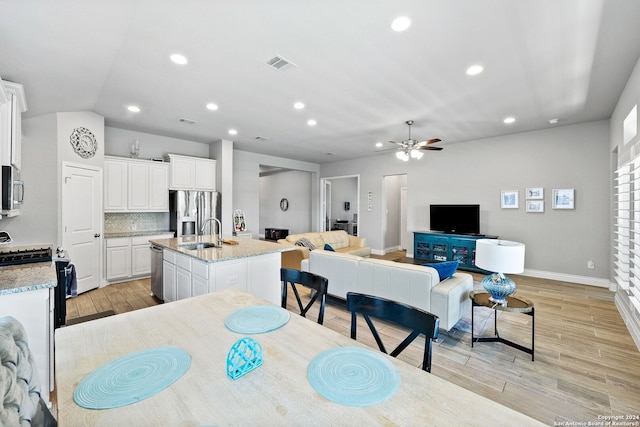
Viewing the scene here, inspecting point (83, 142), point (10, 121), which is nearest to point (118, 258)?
point (83, 142)

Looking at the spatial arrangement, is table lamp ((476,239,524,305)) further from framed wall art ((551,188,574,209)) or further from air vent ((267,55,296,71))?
framed wall art ((551,188,574,209))

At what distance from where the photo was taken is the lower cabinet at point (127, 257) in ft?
15.3

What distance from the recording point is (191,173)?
18.8 ft

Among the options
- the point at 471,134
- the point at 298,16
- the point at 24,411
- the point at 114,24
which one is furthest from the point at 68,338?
the point at 471,134

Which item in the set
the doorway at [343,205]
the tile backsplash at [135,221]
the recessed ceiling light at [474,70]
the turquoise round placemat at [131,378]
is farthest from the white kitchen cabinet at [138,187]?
the doorway at [343,205]

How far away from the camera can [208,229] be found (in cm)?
596

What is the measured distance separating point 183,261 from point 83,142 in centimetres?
285

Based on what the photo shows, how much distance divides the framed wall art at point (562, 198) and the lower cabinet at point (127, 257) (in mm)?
7367

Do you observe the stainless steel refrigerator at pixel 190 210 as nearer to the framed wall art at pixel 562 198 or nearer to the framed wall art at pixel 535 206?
the framed wall art at pixel 535 206

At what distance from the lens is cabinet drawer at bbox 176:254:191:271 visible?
3052 mm

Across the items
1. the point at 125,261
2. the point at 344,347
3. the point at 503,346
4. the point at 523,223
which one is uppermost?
Result: the point at 523,223

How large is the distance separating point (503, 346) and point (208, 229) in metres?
5.40

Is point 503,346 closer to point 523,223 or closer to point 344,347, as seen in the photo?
point 344,347

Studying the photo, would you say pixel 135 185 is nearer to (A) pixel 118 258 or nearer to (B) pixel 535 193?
(A) pixel 118 258
